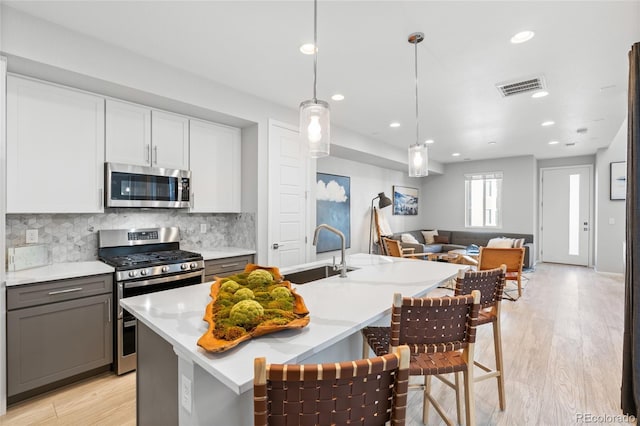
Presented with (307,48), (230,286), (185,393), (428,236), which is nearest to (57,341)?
(230,286)

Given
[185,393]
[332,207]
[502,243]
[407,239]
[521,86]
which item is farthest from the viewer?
[407,239]

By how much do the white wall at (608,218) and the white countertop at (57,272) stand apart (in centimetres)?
851

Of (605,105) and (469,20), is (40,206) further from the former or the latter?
(605,105)

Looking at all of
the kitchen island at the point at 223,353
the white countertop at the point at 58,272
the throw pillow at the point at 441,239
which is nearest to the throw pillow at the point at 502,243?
the throw pillow at the point at 441,239

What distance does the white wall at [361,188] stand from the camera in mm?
5836

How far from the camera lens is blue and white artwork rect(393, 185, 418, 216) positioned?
7782 mm

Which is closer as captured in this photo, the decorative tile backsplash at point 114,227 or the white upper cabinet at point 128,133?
the decorative tile backsplash at point 114,227

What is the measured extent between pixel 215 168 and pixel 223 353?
2.85m

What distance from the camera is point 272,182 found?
3691 mm

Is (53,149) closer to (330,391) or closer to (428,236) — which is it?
(330,391)

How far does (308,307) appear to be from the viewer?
157 centimetres

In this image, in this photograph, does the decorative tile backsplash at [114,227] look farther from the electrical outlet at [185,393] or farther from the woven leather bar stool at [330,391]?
the woven leather bar stool at [330,391]

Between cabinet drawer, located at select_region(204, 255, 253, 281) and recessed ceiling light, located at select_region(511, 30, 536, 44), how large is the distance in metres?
3.10

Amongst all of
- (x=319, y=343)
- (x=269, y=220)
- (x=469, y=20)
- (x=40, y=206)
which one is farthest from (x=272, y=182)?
(x=319, y=343)
